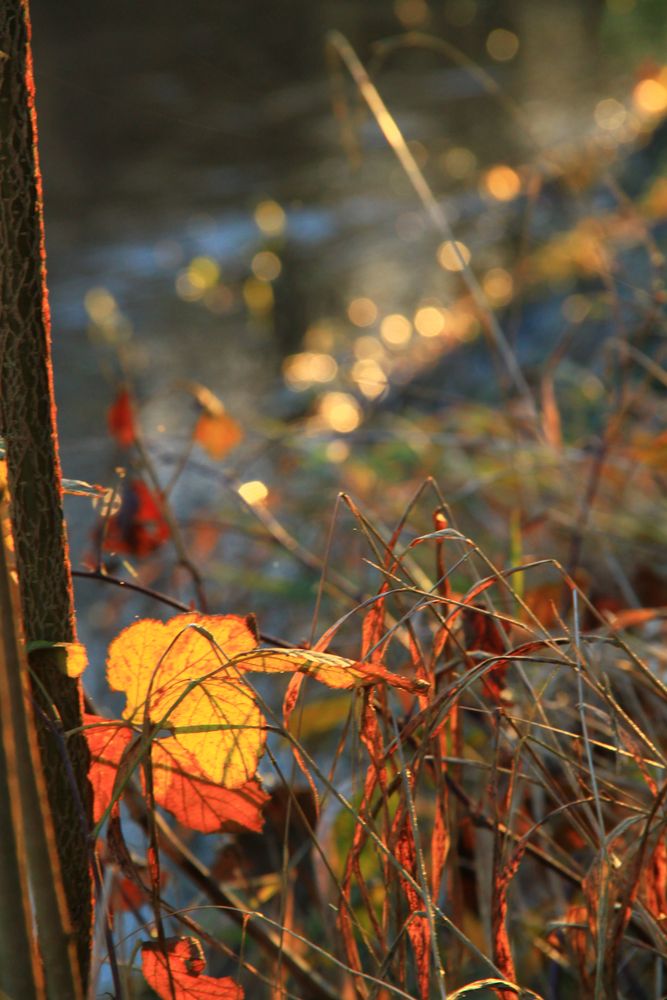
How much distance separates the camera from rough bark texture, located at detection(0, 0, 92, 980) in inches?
16.3

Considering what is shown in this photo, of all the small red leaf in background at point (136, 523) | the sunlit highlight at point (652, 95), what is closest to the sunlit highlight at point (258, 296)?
the sunlit highlight at point (652, 95)

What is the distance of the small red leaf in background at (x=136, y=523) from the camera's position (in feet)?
2.92

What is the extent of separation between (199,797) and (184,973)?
0.08 metres

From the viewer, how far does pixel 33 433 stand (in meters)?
0.43

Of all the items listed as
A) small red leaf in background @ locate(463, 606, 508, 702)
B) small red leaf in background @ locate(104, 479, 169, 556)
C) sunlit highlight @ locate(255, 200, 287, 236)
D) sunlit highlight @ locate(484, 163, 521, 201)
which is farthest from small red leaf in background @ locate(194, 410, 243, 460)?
sunlit highlight @ locate(484, 163, 521, 201)

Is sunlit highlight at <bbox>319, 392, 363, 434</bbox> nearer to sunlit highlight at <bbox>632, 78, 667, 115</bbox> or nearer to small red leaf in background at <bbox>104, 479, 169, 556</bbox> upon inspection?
small red leaf in background at <bbox>104, 479, 169, 556</bbox>

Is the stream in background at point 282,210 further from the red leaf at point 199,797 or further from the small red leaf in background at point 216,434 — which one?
the red leaf at point 199,797

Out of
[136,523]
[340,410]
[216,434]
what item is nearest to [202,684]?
[136,523]

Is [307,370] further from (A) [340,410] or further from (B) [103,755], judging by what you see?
(B) [103,755]

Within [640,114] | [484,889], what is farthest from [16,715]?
[640,114]

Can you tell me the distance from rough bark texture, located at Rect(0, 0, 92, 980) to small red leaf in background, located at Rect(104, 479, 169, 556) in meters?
0.43

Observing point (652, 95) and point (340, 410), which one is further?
point (652, 95)

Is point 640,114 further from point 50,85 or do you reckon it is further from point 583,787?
point 583,787

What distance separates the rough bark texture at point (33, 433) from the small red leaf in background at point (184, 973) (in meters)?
0.05
